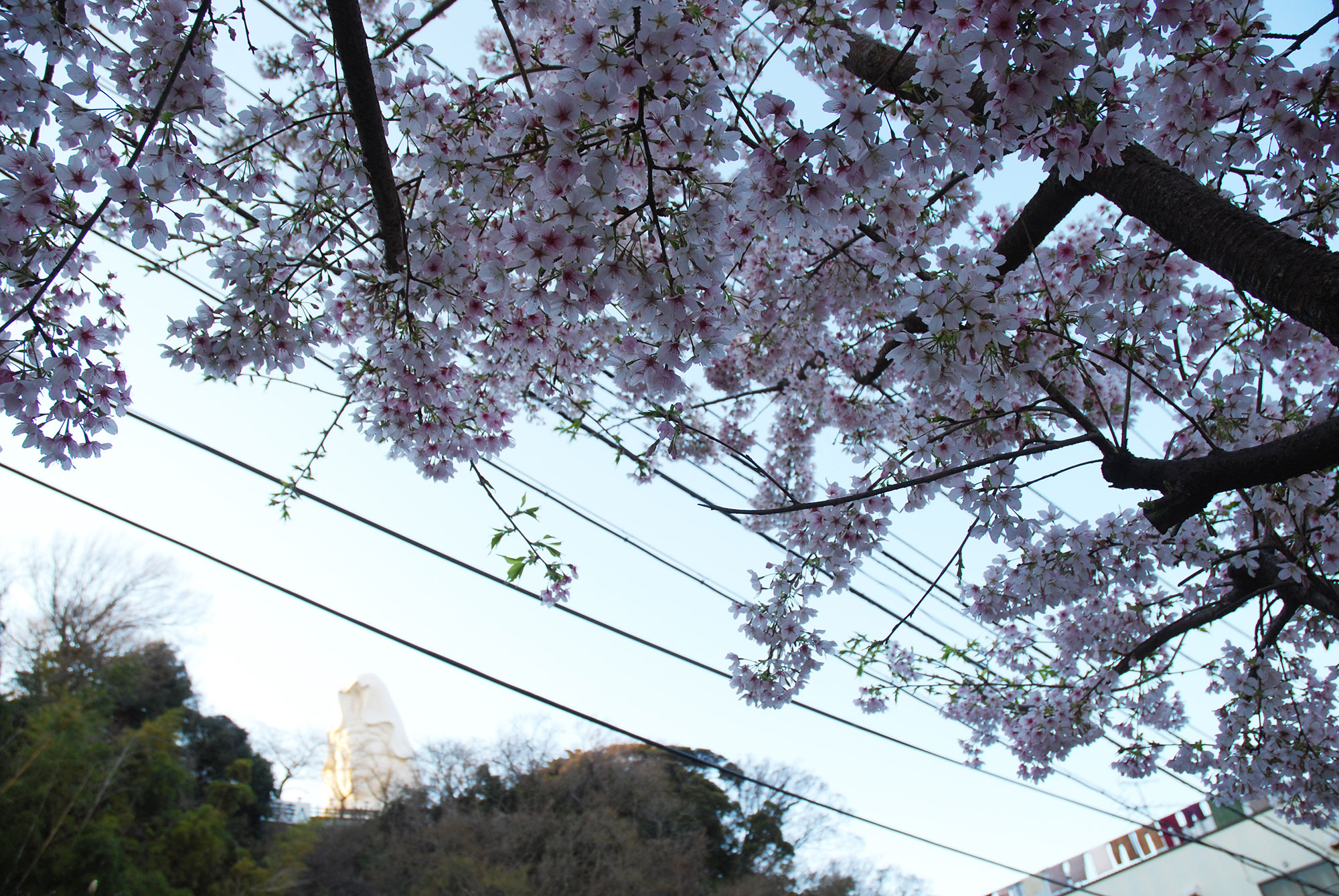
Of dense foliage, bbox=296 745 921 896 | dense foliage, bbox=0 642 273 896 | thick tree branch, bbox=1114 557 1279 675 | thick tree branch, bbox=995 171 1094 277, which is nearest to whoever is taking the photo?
thick tree branch, bbox=995 171 1094 277

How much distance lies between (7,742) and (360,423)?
392 inches

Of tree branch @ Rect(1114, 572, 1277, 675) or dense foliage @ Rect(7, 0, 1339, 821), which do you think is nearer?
dense foliage @ Rect(7, 0, 1339, 821)

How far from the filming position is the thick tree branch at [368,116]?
67.7 inches

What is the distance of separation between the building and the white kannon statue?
1784 cm

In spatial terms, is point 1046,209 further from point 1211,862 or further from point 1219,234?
point 1211,862

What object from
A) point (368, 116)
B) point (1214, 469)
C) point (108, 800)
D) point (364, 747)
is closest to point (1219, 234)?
point (1214, 469)

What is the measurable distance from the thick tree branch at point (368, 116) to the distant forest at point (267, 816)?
10.0m

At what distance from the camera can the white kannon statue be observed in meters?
19.6

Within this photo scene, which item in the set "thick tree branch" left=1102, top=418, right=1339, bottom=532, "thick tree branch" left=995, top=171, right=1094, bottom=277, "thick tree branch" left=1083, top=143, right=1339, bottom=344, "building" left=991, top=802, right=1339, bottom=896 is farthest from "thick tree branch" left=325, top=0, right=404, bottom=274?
"building" left=991, top=802, right=1339, bottom=896

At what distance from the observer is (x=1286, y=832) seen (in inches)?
573

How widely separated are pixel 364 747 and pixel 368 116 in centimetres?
2774

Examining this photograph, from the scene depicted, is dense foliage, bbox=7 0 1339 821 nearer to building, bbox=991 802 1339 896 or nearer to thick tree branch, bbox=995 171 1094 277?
thick tree branch, bbox=995 171 1094 277

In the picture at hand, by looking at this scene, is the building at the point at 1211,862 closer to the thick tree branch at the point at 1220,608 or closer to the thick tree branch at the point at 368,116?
the thick tree branch at the point at 1220,608

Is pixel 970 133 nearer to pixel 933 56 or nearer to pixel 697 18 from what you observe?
pixel 933 56
